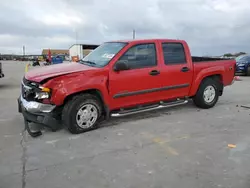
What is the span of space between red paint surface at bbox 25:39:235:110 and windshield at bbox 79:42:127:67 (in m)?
0.15

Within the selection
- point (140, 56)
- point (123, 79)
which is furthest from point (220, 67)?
point (123, 79)

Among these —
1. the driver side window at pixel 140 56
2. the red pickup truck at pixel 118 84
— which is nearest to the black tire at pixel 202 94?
the red pickup truck at pixel 118 84

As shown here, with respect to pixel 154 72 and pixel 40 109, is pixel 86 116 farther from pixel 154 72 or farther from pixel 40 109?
pixel 154 72

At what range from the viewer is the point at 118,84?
5906 millimetres

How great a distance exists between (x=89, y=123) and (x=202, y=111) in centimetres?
319

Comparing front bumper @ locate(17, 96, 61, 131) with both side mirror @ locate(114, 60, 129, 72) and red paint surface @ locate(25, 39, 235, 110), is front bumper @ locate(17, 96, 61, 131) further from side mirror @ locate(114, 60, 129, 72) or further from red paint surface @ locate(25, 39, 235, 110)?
side mirror @ locate(114, 60, 129, 72)

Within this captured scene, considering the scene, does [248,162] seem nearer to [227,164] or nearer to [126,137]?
[227,164]

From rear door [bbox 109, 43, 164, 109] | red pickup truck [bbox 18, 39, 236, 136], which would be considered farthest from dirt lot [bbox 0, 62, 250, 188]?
rear door [bbox 109, 43, 164, 109]

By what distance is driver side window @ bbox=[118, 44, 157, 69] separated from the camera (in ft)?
20.1

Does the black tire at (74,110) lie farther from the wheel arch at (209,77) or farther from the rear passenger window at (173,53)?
the wheel arch at (209,77)

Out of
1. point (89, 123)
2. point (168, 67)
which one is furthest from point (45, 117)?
point (168, 67)

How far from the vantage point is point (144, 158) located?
14.2ft

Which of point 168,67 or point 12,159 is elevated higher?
point 168,67

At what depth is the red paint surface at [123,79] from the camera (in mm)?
5344
